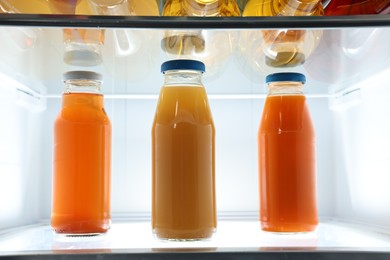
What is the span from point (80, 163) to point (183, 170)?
0.21 m

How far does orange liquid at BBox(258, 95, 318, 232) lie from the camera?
0.92m

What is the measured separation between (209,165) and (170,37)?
0.78 feet

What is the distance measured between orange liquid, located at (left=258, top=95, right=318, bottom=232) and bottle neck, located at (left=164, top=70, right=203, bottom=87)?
0.17m

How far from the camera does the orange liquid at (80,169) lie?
35.8 inches

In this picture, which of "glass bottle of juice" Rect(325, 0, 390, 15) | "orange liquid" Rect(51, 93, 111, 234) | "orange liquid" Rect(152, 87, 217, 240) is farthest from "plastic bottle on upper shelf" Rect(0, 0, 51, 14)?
"glass bottle of juice" Rect(325, 0, 390, 15)

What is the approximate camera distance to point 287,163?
926 millimetres

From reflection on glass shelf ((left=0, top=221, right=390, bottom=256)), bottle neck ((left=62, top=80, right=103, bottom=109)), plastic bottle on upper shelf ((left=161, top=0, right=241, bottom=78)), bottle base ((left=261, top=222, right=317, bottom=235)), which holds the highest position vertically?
plastic bottle on upper shelf ((left=161, top=0, right=241, bottom=78))

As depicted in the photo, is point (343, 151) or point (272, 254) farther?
point (343, 151)

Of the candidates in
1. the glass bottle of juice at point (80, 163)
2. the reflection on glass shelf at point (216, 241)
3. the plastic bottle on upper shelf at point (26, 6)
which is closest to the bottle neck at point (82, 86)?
the glass bottle of juice at point (80, 163)

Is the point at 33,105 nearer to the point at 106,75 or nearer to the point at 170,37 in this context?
the point at 106,75

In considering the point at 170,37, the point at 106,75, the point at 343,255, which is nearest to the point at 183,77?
the point at 170,37

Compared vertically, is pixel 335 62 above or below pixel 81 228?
above

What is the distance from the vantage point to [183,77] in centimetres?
87

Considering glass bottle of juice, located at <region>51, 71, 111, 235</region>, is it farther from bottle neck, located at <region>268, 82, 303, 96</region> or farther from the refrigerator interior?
bottle neck, located at <region>268, 82, 303, 96</region>
